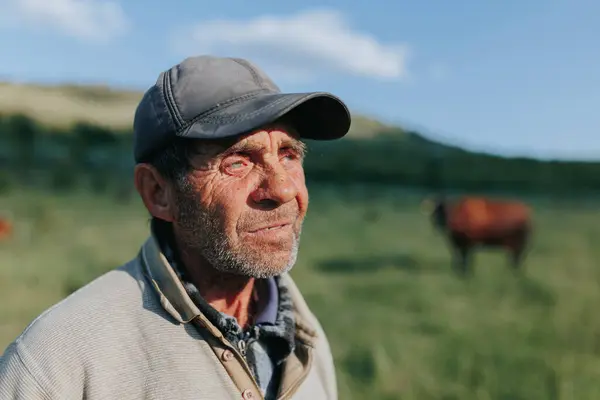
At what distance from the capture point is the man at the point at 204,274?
1.62m

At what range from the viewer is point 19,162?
28891 mm

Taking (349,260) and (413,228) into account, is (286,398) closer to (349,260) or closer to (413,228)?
(349,260)

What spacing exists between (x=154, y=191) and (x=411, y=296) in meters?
7.63

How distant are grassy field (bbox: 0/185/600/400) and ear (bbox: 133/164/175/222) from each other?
3.70 m

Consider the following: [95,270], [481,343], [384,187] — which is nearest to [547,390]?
[481,343]

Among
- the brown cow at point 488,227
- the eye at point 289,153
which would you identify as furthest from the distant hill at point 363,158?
the eye at point 289,153

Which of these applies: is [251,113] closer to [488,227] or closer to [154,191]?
[154,191]

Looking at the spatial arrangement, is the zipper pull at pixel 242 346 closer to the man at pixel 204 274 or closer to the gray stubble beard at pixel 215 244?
→ the man at pixel 204 274

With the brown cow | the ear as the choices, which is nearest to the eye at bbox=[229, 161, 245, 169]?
the ear

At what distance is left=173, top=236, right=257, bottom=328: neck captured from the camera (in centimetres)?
198

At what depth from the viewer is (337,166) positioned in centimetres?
3375

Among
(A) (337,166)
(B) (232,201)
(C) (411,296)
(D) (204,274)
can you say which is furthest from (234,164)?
(A) (337,166)

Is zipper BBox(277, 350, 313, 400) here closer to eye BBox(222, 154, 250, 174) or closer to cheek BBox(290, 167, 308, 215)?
cheek BBox(290, 167, 308, 215)

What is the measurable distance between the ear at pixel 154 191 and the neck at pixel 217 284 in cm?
12
